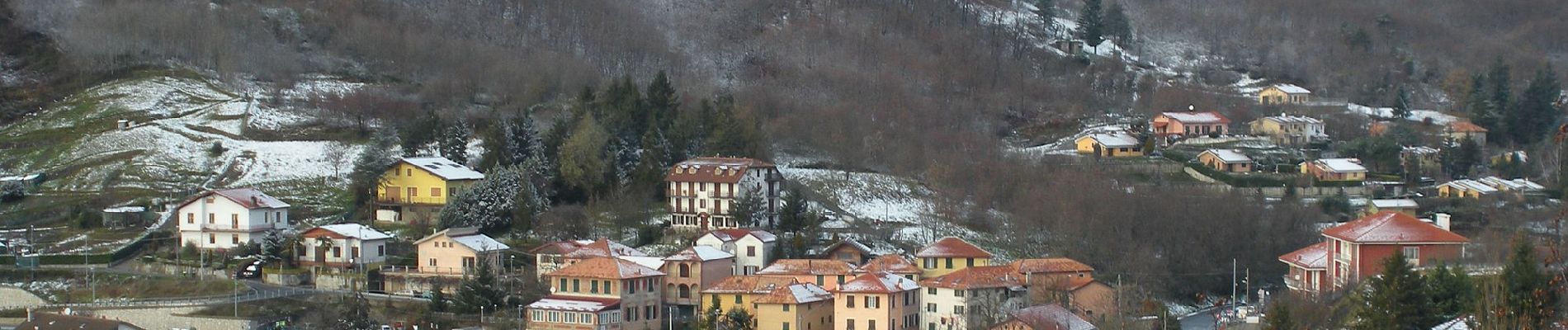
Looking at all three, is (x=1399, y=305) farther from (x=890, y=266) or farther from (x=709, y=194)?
(x=709, y=194)

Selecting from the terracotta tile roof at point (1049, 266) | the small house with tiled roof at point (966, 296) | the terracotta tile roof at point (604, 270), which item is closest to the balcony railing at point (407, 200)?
the terracotta tile roof at point (604, 270)

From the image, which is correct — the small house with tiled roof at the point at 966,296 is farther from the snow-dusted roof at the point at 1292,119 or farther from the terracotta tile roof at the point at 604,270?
the snow-dusted roof at the point at 1292,119

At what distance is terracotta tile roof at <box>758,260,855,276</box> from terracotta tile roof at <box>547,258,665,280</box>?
2858 millimetres

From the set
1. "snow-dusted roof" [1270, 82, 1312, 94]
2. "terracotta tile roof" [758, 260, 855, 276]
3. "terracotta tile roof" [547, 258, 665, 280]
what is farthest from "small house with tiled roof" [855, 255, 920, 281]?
"snow-dusted roof" [1270, 82, 1312, 94]

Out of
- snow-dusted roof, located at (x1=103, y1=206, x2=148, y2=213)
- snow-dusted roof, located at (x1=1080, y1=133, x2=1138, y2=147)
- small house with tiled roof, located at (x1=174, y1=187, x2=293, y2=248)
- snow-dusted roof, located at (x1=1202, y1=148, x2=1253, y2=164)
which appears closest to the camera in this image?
small house with tiled roof, located at (x1=174, y1=187, x2=293, y2=248)

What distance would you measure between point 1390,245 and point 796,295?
38.8ft

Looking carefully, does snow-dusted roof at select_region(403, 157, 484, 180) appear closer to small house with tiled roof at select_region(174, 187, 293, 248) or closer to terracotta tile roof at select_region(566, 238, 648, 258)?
small house with tiled roof at select_region(174, 187, 293, 248)

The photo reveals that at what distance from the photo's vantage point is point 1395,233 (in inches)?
1896

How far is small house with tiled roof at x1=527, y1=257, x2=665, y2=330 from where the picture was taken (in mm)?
47375

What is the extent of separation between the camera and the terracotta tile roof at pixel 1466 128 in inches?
3123

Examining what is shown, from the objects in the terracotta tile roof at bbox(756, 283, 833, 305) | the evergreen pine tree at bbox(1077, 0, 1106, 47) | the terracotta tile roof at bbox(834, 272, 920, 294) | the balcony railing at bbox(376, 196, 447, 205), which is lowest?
the terracotta tile roof at bbox(756, 283, 833, 305)

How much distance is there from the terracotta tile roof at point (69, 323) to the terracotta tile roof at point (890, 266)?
596 inches

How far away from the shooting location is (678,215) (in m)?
57.4

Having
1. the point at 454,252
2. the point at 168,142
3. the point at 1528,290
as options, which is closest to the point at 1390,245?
the point at 1528,290
